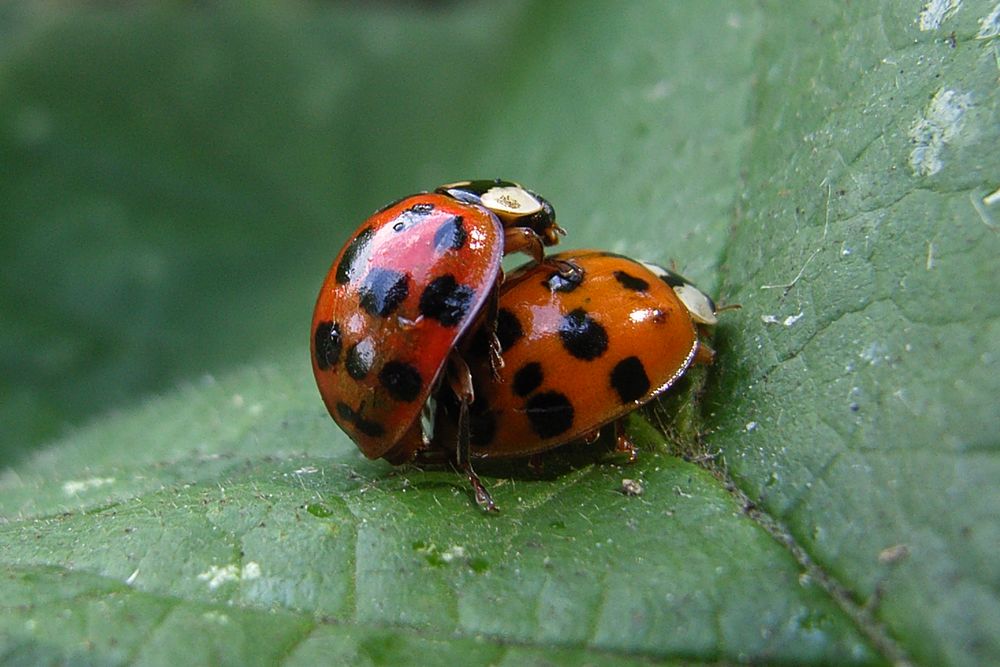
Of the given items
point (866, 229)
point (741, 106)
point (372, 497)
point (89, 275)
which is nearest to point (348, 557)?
point (372, 497)

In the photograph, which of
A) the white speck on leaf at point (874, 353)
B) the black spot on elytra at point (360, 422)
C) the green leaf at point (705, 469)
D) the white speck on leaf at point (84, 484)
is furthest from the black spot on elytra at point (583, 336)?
the white speck on leaf at point (84, 484)

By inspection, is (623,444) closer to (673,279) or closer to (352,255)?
(673,279)

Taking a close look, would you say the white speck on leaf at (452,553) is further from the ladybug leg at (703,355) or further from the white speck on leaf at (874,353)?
the white speck on leaf at (874,353)

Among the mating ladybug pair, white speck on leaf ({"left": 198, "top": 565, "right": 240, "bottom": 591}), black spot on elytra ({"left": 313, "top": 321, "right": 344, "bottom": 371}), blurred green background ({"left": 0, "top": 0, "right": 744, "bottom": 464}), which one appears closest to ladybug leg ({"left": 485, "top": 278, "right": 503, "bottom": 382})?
the mating ladybug pair

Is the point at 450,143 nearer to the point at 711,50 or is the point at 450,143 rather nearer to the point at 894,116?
the point at 711,50

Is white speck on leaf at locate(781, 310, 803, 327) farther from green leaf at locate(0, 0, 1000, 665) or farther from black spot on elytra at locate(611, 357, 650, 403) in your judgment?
black spot on elytra at locate(611, 357, 650, 403)

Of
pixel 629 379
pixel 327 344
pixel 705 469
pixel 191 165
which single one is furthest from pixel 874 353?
pixel 191 165
